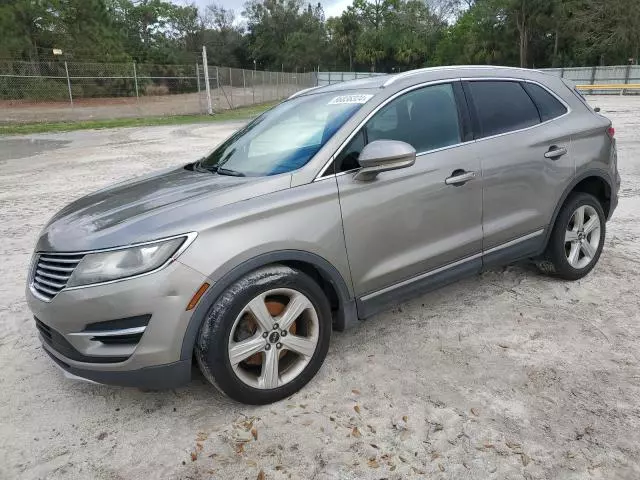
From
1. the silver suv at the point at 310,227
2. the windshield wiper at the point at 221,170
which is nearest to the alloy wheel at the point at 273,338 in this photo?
the silver suv at the point at 310,227

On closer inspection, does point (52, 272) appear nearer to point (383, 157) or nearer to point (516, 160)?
point (383, 157)

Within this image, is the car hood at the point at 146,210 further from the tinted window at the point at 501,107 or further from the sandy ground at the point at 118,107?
the sandy ground at the point at 118,107

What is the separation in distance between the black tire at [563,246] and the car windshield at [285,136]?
194cm

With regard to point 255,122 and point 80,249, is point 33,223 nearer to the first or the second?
point 255,122

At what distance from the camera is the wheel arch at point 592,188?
13.1 ft

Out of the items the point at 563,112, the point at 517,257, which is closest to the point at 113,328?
the point at 517,257

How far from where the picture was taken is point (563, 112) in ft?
13.5

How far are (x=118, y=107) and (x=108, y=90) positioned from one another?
6.02 feet

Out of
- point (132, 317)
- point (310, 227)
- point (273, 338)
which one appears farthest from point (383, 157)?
point (132, 317)

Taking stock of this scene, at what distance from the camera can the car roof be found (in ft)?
11.1

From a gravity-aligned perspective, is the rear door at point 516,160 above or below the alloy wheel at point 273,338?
above

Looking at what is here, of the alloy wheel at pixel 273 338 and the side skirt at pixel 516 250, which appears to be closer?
the alloy wheel at pixel 273 338

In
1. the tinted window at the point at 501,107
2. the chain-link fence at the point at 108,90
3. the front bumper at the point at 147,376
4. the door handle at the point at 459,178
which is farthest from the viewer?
the chain-link fence at the point at 108,90

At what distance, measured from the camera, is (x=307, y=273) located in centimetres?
294
